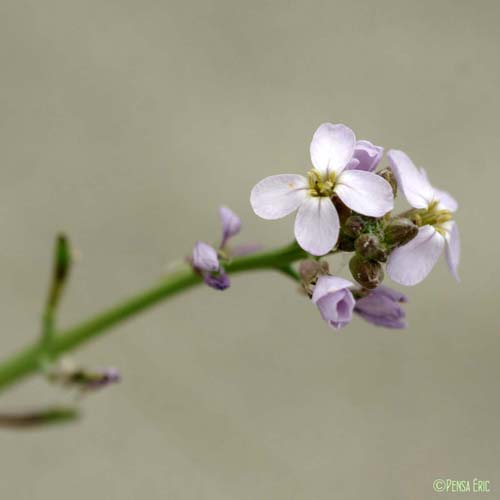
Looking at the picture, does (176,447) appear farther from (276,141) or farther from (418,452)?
(276,141)

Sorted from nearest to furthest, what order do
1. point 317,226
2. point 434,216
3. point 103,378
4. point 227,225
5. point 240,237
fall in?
point 317,226
point 434,216
point 227,225
point 103,378
point 240,237

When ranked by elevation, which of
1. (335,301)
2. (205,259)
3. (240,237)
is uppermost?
(240,237)

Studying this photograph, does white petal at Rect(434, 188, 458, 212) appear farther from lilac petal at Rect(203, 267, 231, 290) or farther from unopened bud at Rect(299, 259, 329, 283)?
lilac petal at Rect(203, 267, 231, 290)

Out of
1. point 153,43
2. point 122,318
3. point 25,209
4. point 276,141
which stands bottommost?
point 122,318

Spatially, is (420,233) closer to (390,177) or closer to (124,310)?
(390,177)

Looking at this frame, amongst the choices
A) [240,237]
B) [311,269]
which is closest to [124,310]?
[311,269]

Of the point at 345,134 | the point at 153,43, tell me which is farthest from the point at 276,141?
the point at 345,134
